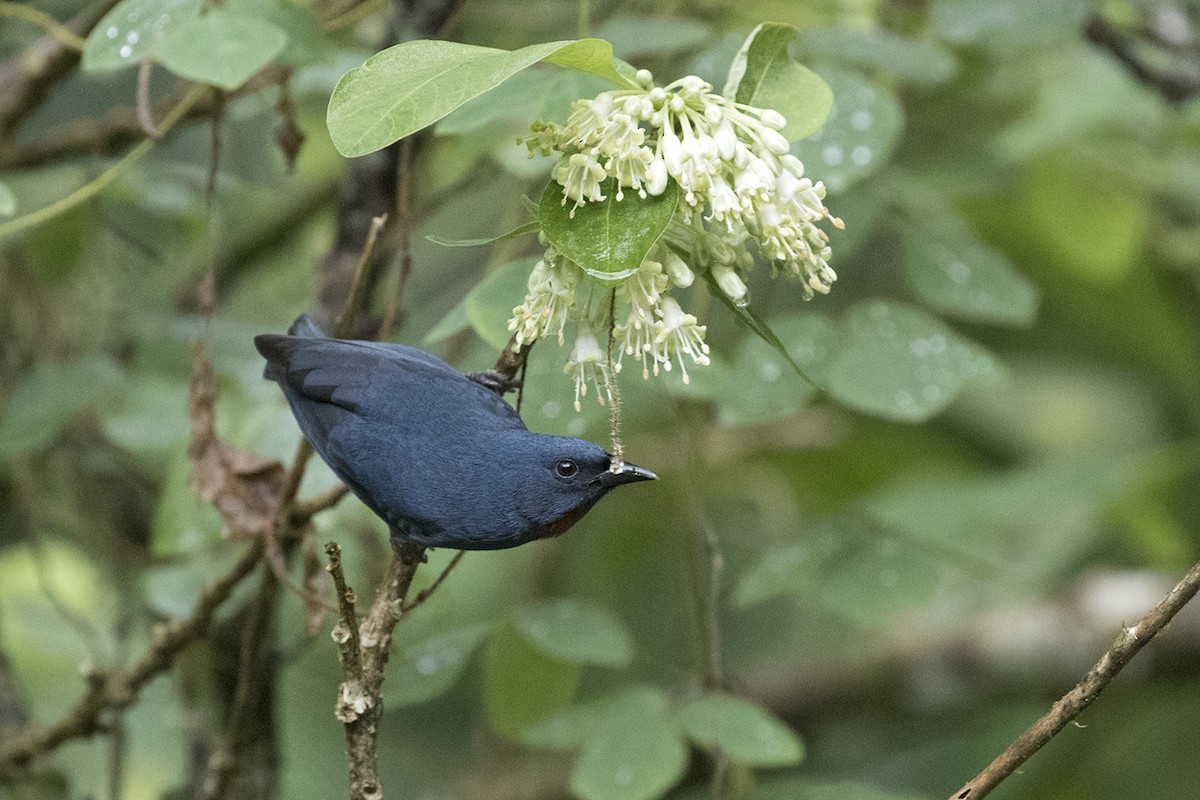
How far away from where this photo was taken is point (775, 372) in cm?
198

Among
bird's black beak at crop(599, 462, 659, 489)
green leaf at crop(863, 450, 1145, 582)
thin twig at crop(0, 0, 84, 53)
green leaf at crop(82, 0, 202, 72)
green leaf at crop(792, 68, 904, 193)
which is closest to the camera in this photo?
bird's black beak at crop(599, 462, 659, 489)

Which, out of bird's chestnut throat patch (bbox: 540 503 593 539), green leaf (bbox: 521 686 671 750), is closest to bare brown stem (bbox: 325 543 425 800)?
bird's chestnut throat patch (bbox: 540 503 593 539)

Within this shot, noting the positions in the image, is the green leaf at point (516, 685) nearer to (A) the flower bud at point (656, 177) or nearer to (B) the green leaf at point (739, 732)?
(B) the green leaf at point (739, 732)

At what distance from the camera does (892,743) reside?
3.58 metres

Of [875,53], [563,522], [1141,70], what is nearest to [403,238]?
[563,522]

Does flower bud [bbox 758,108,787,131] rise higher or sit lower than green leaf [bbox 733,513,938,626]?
higher

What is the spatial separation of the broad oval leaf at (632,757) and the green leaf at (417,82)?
1120 millimetres

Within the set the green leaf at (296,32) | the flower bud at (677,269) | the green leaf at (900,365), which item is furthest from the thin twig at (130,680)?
the green leaf at (900,365)

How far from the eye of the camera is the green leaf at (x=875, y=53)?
7.18 feet

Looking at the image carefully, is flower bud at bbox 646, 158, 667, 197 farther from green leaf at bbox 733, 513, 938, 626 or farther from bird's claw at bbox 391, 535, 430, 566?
green leaf at bbox 733, 513, 938, 626

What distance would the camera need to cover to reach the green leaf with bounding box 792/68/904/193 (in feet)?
5.94

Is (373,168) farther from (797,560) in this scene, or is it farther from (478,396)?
(797,560)

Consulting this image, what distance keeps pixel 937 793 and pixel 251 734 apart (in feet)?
6.40

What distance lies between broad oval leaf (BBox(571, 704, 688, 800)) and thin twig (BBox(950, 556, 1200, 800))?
724 mm
